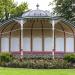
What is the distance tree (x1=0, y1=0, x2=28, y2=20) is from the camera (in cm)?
5636

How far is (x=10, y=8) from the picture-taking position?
59062 mm

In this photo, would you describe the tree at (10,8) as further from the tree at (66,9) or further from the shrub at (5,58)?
the shrub at (5,58)

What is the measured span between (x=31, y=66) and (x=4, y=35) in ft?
38.6

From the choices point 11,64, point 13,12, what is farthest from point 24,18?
point 13,12

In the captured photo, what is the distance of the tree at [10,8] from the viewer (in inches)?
2219

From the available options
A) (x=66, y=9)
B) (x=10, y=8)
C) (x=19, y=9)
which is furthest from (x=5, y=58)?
(x=19, y=9)

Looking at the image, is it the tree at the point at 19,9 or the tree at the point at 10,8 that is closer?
the tree at the point at 10,8

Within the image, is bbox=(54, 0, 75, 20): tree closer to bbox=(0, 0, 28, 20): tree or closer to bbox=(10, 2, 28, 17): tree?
bbox=(0, 0, 28, 20): tree

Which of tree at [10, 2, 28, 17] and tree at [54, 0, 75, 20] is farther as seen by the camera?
tree at [10, 2, 28, 17]

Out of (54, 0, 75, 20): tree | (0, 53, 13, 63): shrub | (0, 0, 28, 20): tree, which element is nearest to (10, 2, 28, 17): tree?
(0, 0, 28, 20): tree

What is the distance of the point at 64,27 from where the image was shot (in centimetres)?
4016

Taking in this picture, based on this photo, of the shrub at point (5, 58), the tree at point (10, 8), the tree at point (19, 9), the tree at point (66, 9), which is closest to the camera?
the shrub at point (5, 58)

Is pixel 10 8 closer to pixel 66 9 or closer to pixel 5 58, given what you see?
pixel 66 9

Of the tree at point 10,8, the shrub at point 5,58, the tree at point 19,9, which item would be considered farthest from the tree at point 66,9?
the shrub at point 5,58
